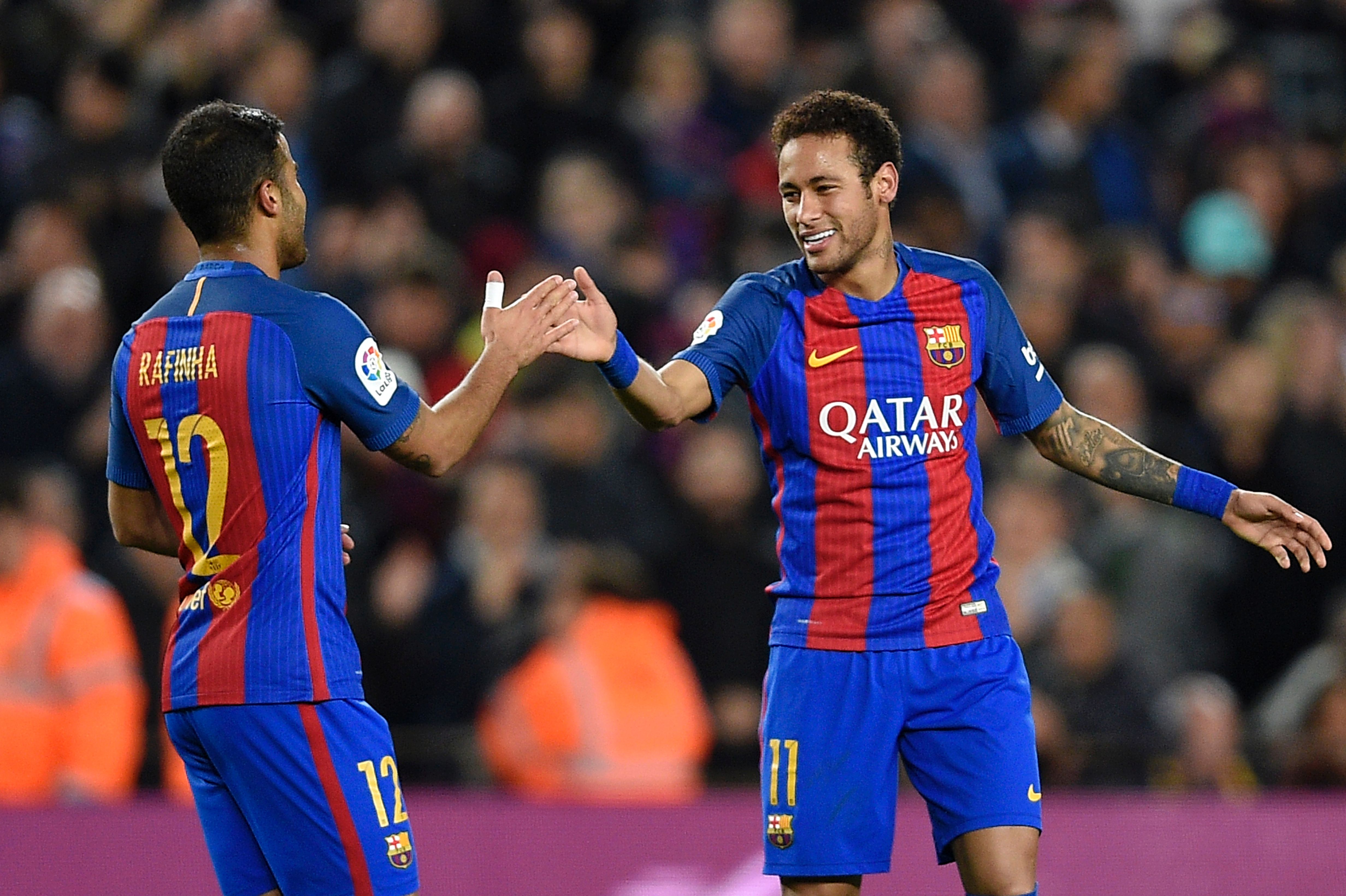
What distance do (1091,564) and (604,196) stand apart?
3.13 m

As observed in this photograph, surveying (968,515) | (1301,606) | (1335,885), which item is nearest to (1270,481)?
(1301,606)

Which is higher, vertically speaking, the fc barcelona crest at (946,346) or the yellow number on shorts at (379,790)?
the fc barcelona crest at (946,346)

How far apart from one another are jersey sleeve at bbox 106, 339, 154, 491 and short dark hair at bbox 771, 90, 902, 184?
68.9 inches

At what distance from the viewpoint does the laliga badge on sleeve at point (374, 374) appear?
162 inches

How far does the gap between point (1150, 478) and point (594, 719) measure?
3.17m

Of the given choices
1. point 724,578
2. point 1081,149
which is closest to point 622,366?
point 724,578

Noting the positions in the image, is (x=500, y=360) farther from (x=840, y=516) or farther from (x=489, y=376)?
(x=840, y=516)

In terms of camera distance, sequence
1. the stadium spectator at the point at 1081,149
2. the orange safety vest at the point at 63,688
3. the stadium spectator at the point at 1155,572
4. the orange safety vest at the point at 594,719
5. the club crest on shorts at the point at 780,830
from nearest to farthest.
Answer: the club crest on shorts at the point at 780,830, the orange safety vest at the point at 63,688, the orange safety vest at the point at 594,719, the stadium spectator at the point at 1155,572, the stadium spectator at the point at 1081,149

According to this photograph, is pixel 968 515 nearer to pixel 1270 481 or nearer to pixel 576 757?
pixel 576 757

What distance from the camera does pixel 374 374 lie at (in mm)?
4137

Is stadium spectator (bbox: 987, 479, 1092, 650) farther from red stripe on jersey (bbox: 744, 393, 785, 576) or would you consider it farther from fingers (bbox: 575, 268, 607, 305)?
fingers (bbox: 575, 268, 607, 305)

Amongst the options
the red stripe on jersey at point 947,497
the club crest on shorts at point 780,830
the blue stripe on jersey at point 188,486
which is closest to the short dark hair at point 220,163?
the blue stripe on jersey at point 188,486

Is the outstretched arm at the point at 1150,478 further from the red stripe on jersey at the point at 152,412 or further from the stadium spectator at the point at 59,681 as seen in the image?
the stadium spectator at the point at 59,681

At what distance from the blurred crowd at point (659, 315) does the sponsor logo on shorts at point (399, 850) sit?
315 cm
